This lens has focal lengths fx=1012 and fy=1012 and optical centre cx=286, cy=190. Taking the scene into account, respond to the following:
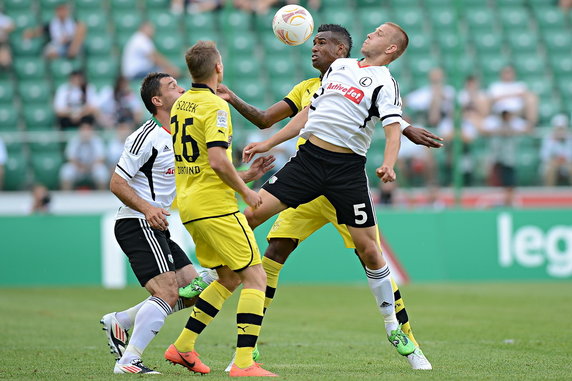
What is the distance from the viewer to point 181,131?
7.13m

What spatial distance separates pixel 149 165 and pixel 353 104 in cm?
164

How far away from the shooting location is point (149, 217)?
756 cm

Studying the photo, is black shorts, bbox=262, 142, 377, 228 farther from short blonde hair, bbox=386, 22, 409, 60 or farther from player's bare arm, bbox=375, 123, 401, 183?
short blonde hair, bbox=386, 22, 409, 60

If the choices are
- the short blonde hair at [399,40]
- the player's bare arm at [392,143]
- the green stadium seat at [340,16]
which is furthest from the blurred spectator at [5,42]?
the player's bare arm at [392,143]

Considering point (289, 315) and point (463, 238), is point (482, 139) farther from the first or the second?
point (289, 315)

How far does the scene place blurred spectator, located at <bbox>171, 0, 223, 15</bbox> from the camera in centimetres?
2091

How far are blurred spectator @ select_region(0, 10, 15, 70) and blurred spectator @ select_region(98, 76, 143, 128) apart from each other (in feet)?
8.00

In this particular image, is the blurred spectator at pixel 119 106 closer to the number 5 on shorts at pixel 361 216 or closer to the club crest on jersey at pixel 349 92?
the club crest on jersey at pixel 349 92

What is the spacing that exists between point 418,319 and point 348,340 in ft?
7.01

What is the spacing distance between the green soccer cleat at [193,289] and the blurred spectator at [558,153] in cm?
1066

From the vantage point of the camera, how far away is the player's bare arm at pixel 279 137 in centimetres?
762

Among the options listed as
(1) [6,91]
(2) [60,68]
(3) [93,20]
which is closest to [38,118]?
(1) [6,91]

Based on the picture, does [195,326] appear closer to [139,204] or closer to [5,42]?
[139,204]

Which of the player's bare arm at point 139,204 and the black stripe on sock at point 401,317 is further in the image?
the black stripe on sock at point 401,317
